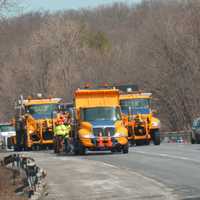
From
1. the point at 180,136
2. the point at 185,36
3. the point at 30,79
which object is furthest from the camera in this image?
the point at 30,79

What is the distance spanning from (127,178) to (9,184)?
11.4 feet

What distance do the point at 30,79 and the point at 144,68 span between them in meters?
23.8

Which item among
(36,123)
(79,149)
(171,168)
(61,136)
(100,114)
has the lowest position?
(171,168)

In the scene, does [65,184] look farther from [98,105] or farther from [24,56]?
[24,56]

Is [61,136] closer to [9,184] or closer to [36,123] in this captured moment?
[36,123]

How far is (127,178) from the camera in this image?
70.7 feet

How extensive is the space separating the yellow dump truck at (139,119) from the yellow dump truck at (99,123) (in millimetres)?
7463

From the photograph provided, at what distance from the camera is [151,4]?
106 meters

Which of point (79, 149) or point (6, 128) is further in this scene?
point (6, 128)

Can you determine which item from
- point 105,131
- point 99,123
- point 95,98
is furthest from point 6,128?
point 105,131

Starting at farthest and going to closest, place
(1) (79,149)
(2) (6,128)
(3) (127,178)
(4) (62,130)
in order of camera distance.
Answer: (2) (6,128), (4) (62,130), (1) (79,149), (3) (127,178)

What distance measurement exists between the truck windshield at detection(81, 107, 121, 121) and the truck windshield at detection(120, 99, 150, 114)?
9.92 m

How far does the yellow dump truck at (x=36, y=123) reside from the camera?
4538cm

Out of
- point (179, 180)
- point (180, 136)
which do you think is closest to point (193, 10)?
point (180, 136)
